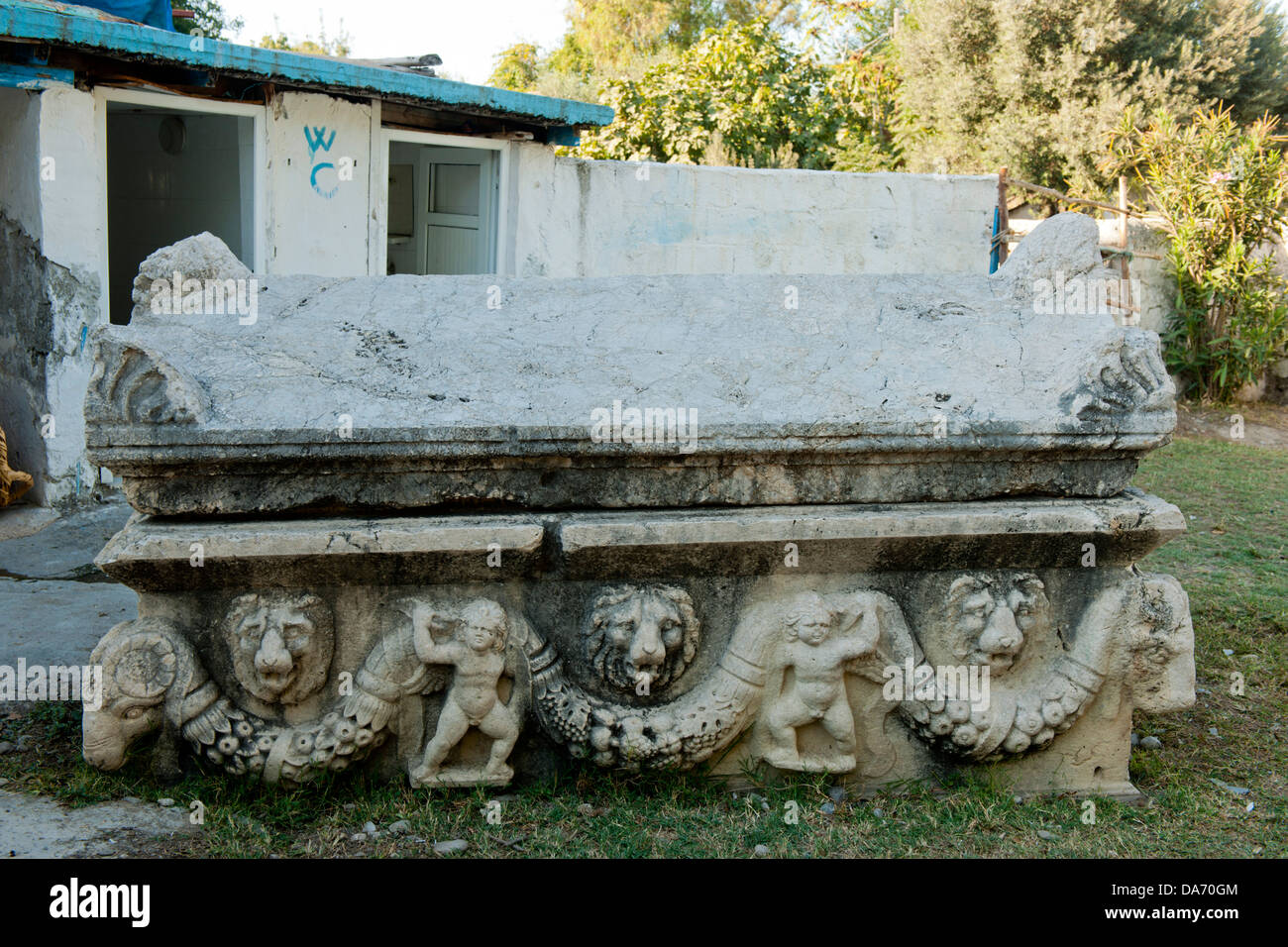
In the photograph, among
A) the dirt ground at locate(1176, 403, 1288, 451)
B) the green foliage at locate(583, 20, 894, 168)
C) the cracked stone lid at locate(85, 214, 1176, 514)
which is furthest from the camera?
the green foliage at locate(583, 20, 894, 168)

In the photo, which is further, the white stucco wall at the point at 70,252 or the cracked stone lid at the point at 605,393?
the white stucco wall at the point at 70,252

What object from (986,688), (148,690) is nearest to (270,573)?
(148,690)

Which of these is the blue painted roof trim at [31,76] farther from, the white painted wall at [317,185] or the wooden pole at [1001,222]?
the wooden pole at [1001,222]

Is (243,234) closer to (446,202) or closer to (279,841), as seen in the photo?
(446,202)

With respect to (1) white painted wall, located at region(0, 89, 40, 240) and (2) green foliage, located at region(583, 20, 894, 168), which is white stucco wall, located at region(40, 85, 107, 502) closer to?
(1) white painted wall, located at region(0, 89, 40, 240)

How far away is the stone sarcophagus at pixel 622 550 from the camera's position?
2.59m

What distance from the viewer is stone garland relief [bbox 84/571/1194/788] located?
8.64 ft

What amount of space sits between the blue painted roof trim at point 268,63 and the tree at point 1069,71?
6.38 metres

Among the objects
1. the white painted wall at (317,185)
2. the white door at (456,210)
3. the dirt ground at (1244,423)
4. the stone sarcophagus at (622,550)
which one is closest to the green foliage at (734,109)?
the white door at (456,210)

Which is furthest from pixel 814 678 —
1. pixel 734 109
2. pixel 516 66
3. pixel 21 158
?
pixel 516 66

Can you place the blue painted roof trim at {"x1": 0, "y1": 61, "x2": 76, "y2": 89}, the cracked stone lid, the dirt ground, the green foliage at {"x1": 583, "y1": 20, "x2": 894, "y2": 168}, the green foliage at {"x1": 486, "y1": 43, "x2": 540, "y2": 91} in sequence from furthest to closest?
1. the green foliage at {"x1": 486, "y1": 43, "x2": 540, "y2": 91}
2. the green foliage at {"x1": 583, "y1": 20, "x2": 894, "y2": 168}
3. the dirt ground
4. the blue painted roof trim at {"x1": 0, "y1": 61, "x2": 76, "y2": 89}
5. the cracked stone lid

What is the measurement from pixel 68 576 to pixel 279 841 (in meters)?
2.37

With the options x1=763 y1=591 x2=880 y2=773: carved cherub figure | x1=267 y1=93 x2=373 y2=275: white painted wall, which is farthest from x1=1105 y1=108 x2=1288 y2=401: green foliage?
x1=763 y1=591 x2=880 y2=773: carved cherub figure

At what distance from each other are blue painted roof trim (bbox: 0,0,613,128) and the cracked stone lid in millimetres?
2394
